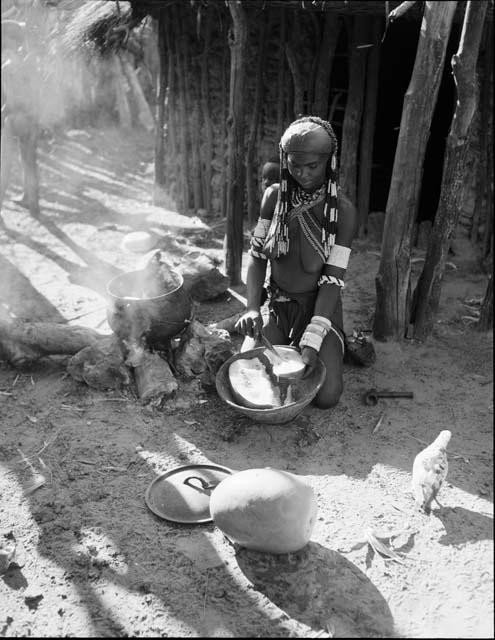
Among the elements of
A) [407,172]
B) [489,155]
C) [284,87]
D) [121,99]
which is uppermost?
[284,87]

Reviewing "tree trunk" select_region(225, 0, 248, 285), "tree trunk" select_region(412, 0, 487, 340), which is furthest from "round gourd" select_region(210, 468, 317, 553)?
"tree trunk" select_region(225, 0, 248, 285)

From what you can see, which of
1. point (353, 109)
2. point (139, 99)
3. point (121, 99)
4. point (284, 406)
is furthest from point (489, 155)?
point (139, 99)

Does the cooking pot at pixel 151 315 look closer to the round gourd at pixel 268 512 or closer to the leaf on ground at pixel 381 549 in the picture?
the round gourd at pixel 268 512

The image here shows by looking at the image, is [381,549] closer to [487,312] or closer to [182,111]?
[487,312]

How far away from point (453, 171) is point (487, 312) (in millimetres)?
1156

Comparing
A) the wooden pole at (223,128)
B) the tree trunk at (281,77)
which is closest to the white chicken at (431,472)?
the tree trunk at (281,77)

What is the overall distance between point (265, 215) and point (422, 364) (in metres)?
1.57

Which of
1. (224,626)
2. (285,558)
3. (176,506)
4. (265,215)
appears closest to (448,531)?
(285,558)

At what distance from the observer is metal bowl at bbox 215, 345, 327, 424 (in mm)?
3115

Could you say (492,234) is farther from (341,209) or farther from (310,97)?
(341,209)

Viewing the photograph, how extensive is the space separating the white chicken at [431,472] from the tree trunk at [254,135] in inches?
186

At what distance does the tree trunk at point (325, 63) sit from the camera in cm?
592

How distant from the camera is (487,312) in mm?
4504

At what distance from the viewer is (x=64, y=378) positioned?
4.03 m
